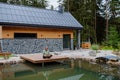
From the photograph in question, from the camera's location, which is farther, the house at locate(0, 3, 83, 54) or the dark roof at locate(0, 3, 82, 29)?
the dark roof at locate(0, 3, 82, 29)

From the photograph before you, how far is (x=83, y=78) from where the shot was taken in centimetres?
781

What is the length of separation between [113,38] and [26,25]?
12.0 meters

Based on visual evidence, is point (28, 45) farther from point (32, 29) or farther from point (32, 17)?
point (32, 17)

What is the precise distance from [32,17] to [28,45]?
296cm

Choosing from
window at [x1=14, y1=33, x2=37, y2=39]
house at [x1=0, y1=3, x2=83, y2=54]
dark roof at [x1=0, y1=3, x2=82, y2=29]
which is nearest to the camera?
house at [x1=0, y1=3, x2=83, y2=54]

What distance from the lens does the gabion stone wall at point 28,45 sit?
1476 centimetres

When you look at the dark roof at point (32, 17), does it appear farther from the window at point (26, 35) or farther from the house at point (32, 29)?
the window at point (26, 35)

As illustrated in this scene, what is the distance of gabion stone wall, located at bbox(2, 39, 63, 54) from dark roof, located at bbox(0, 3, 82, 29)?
1.64m

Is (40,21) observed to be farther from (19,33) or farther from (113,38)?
(113,38)

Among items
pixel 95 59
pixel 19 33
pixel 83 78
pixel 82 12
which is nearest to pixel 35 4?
pixel 82 12

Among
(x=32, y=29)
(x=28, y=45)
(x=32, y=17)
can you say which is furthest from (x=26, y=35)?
(x=32, y=17)

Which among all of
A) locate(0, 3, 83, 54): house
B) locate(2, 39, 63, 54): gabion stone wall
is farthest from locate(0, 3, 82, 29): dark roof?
locate(2, 39, 63, 54): gabion stone wall

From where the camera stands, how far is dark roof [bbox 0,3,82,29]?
49.2 ft

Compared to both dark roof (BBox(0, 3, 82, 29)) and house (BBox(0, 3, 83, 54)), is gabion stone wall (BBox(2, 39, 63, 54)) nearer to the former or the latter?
house (BBox(0, 3, 83, 54))
